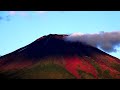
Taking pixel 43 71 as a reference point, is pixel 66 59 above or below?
below

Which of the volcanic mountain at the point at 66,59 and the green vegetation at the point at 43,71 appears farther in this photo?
the volcanic mountain at the point at 66,59

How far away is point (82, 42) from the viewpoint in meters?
67.8

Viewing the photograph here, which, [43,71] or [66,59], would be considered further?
[66,59]

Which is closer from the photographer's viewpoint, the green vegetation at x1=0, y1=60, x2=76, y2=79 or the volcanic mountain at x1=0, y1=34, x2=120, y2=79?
the green vegetation at x1=0, y1=60, x2=76, y2=79
